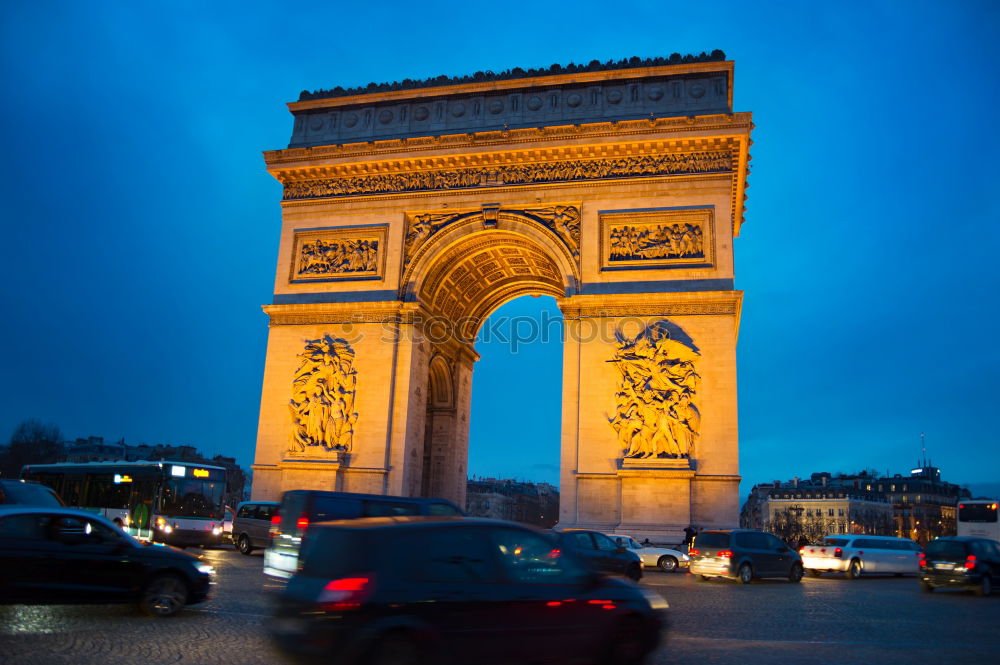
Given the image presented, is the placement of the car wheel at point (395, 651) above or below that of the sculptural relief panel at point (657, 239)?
below

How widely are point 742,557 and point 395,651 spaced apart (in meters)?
14.6

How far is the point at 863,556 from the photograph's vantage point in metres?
22.1

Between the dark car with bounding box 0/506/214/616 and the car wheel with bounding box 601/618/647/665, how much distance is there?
5.79 metres

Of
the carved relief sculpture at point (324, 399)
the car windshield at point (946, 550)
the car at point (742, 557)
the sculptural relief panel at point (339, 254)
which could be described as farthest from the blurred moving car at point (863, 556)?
the sculptural relief panel at point (339, 254)

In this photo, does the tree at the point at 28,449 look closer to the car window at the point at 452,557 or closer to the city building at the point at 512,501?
the city building at the point at 512,501

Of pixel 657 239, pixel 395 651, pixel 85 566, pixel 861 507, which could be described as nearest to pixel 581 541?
pixel 85 566

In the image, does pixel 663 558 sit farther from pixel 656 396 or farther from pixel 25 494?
pixel 25 494

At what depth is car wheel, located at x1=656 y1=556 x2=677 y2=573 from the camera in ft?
70.6

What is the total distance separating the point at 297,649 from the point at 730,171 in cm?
2248

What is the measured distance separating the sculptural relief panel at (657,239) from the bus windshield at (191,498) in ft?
45.0

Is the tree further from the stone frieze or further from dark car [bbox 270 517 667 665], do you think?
dark car [bbox 270 517 667 665]

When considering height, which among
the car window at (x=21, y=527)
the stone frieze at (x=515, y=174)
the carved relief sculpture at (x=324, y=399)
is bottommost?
the car window at (x=21, y=527)

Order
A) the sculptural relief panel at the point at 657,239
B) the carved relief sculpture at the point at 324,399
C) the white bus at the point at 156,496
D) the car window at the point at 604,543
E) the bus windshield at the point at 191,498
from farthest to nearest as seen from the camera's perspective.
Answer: the carved relief sculpture at the point at 324,399 < the sculptural relief panel at the point at 657,239 < the bus windshield at the point at 191,498 < the white bus at the point at 156,496 < the car window at the point at 604,543

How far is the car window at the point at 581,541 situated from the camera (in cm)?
1673
